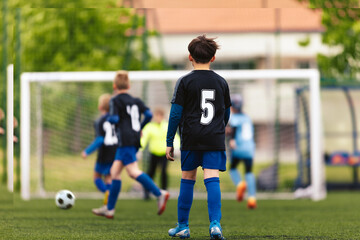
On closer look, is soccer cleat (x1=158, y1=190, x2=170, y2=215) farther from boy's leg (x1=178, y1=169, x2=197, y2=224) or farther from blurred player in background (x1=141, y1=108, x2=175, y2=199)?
blurred player in background (x1=141, y1=108, x2=175, y2=199)

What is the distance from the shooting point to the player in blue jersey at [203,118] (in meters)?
4.89

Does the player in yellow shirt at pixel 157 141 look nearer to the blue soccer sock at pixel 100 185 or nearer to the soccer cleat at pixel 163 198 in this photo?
the blue soccer sock at pixel 100 185

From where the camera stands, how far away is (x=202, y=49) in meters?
4.91

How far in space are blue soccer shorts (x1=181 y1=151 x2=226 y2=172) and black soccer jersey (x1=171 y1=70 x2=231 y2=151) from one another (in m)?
0.05

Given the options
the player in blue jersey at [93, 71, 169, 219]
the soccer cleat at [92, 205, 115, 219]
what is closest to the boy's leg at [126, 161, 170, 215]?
the player in blue jersey at [93, 71, 169, 219]

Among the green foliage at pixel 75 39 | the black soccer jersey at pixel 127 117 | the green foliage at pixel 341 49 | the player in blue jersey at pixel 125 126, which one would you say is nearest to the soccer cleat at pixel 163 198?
the player in blue jersey at pixel 125 126

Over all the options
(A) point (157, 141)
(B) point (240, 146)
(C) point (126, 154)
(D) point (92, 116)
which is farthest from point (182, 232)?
(D) point (92, 116)

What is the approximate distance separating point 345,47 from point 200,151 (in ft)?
24.2

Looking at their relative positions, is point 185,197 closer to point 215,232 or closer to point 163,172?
point 215,232

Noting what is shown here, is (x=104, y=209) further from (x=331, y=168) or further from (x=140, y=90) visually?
(x=331, y=168)

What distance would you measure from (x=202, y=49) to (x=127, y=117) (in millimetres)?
2192

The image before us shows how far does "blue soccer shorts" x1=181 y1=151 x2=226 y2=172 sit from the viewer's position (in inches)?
194

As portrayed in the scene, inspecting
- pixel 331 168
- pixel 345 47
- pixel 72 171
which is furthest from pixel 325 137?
pixel 72 171

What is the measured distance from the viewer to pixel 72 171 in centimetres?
1179
